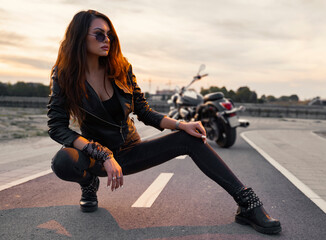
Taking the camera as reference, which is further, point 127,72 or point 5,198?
point 5,198

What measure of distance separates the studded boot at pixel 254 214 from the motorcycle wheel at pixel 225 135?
5.18 meters

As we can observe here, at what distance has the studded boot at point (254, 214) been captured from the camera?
8.73ft

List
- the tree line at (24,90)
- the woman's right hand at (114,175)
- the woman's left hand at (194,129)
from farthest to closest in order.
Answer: the tree line at (24,90)
the woman's left hand at (194,129)
the woman's right hand at (114,175)

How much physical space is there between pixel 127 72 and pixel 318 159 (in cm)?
530

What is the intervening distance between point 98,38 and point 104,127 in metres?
0.73

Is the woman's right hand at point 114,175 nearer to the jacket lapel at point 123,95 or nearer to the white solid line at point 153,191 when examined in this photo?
the jacket lapel at point 123,95

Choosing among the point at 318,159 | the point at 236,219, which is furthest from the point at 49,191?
the point at 318,159

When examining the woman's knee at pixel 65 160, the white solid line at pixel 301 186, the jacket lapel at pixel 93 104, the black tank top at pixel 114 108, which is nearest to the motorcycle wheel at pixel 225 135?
the white solid line at pixel 301 186

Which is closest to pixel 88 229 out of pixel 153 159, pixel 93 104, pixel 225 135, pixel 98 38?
pixel 153 159

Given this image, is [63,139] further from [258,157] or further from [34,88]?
[34,88]

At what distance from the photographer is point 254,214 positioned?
2.71 meters

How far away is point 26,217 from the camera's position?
3012 mm

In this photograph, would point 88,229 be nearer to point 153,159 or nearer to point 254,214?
point 153,159

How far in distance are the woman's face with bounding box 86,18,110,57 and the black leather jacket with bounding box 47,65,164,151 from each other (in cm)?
28
